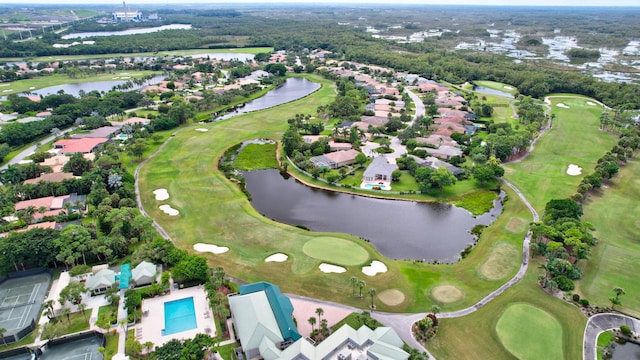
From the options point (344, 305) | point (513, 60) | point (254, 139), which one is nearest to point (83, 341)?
point (344, 305)

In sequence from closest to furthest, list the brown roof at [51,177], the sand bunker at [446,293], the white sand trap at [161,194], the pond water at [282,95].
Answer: the sand bunker at [446,293], the white sand trap at [161,194], the brown roof at [51,177], the pond water at [282,95]

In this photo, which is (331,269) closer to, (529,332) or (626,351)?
(529,332)

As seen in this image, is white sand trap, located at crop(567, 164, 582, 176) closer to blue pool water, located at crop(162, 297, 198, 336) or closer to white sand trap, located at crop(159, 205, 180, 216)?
blue pool water, located at crop(162, 297, 198, 336)

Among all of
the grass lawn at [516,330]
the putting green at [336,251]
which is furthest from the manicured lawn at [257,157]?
the grass lawn at [516,330]

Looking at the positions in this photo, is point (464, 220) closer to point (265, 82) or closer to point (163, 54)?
point (265, 82)

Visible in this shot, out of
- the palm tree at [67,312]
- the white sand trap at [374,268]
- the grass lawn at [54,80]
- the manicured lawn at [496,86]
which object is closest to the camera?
the palm tree at [67,312]

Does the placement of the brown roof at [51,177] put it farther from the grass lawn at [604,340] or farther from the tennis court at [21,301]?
the grass lawn at [604,340]
